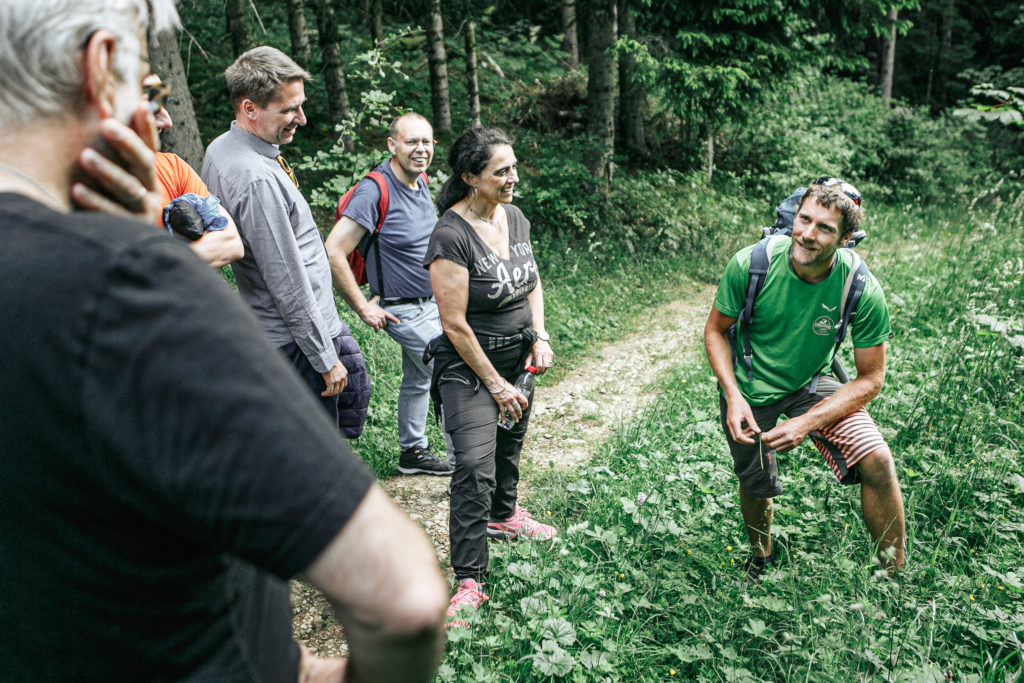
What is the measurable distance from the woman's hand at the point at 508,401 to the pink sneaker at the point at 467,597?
0.89 m

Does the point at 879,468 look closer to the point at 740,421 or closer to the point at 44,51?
the point at 740,421

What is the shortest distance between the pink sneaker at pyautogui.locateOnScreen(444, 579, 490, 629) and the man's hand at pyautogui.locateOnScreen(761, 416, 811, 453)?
1.61m

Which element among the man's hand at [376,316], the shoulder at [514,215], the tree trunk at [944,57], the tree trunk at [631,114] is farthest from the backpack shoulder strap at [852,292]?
the tree trunk at [944,57]

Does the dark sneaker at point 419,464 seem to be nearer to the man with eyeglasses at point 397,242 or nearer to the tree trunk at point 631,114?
the man with eyeglasses at point 397,242

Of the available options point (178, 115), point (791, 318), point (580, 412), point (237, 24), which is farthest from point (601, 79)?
point (791, 318)

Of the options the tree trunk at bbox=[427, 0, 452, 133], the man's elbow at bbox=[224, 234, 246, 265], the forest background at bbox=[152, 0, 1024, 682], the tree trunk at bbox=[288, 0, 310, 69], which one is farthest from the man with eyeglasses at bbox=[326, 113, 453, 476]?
the tree trunk at bbox=[288, 0, 310, 69]

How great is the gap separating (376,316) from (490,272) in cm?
137

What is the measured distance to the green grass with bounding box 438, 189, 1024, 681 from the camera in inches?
115

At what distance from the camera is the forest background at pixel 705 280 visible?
10.1 ft

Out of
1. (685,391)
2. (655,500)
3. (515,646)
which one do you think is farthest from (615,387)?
(515,646)

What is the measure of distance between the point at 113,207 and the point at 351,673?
694 mm

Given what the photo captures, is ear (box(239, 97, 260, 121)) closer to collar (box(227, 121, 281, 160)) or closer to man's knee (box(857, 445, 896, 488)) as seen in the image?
collar (box(227, 121, 281, 160))

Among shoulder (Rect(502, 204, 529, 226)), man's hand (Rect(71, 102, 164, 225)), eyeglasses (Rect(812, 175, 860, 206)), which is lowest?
shoulder (Rect(502, 204, 529, 226))

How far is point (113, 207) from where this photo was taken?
0.88 metres
